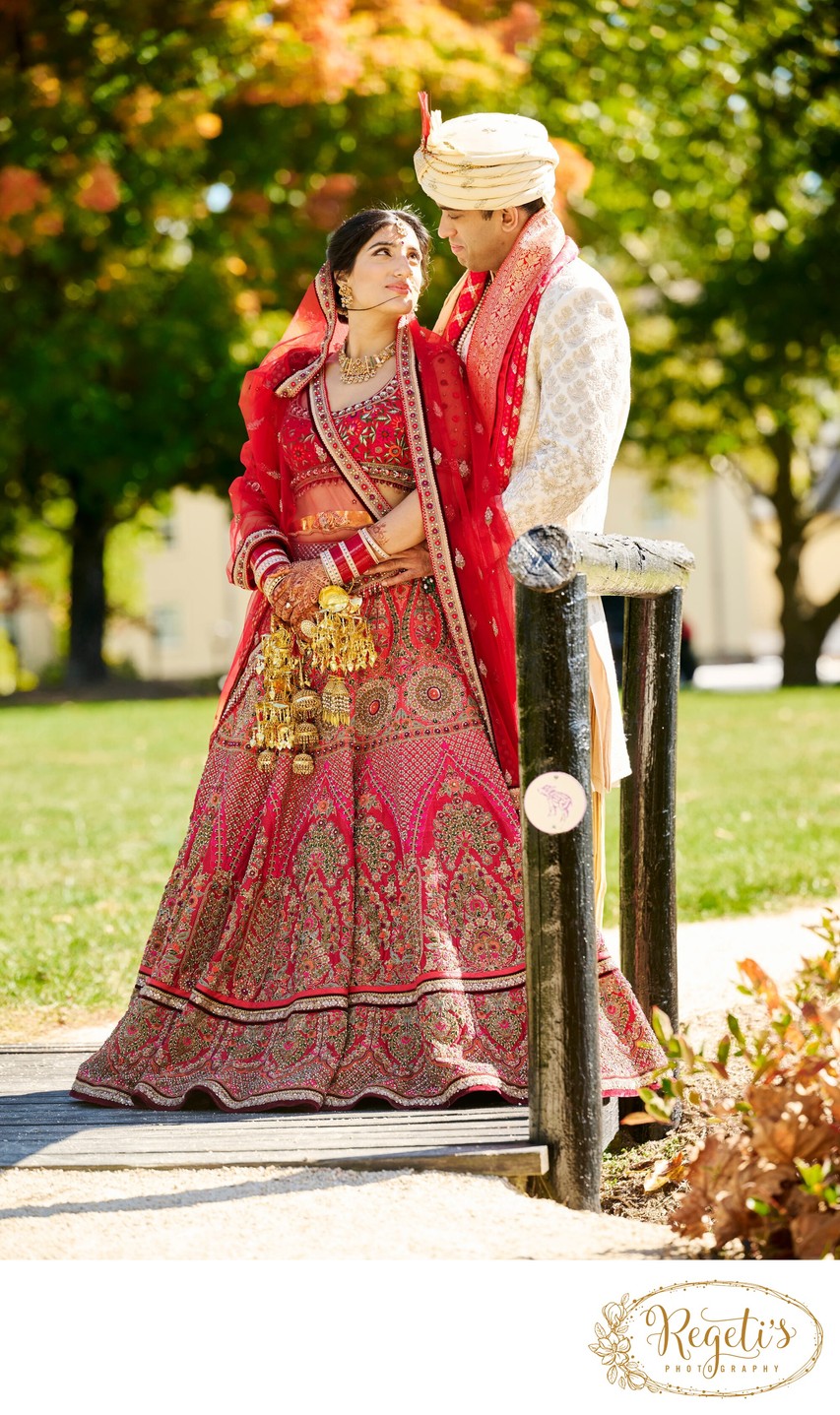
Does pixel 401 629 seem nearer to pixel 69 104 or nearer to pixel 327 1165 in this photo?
pixel 327 1165

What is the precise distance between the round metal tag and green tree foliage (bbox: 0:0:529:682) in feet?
42.9

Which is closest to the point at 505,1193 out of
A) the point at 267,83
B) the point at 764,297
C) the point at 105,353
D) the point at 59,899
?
the point at 59,899

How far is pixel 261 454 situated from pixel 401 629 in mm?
571

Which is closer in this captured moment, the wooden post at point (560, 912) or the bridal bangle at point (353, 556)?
the wooden post at point (560, 912)

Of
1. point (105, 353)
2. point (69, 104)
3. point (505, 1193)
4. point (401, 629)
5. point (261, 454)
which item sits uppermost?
point (69, 104)

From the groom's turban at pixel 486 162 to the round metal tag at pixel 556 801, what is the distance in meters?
1.43

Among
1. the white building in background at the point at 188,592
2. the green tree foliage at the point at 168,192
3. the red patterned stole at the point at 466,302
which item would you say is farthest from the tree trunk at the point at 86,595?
the white building in background at the point at 188,592

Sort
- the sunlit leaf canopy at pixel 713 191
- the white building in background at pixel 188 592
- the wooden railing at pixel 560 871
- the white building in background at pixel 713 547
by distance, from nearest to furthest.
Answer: the wooden railing at pixel 560 871, the sunlit leaf canopy at pixel 713 191, the white building in background at pixel 713 547, the white building in background at pixel 188 592

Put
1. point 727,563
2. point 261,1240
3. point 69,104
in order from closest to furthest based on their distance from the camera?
1. point 261,1240
2. point 69,104
3. point 727,563

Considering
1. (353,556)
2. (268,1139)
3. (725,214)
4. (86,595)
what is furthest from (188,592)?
(268,1139)

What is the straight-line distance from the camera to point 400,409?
152 inches

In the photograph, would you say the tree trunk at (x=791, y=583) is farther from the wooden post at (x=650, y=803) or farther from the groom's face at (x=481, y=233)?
the groom's face at (x=481, y=233)

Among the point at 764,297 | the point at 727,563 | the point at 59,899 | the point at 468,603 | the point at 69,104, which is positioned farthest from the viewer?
the point at 727,563

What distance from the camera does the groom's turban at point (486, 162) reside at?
12.1ft
